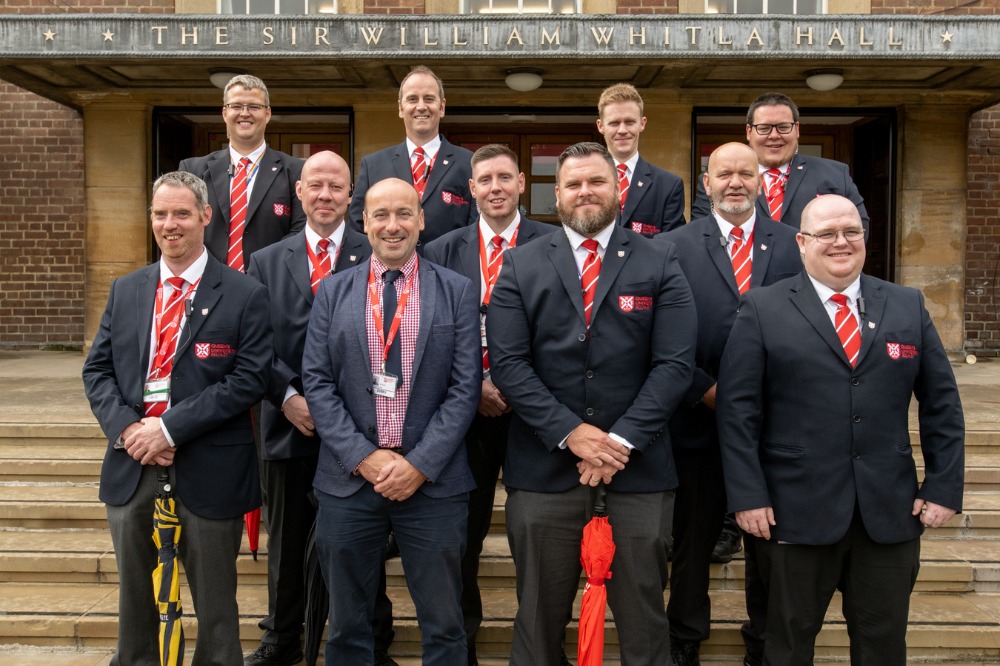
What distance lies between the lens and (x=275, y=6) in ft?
30.4

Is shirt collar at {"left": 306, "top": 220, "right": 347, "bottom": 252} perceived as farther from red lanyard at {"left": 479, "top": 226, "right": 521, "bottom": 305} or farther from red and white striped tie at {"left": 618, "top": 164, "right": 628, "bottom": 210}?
red and white striped tie at {"left": 618, "top": 164, "right": 628, "bottom": 210}

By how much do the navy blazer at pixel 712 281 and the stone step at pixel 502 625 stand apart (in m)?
1.04

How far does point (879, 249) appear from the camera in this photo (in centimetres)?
977

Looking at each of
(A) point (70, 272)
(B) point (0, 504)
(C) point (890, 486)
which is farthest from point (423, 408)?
(A) point (70, 272)

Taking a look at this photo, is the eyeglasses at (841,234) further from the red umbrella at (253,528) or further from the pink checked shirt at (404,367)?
the red umbrella at (253,528)

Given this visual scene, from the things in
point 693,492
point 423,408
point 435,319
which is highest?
point 435,319

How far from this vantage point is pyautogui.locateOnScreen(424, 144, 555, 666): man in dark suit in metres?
3.62

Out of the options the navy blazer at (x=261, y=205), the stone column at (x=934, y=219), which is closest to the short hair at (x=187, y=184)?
the navy blazer at (x=261, y=205)

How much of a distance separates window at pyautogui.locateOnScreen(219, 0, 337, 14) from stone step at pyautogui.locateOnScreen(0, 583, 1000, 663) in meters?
6.85

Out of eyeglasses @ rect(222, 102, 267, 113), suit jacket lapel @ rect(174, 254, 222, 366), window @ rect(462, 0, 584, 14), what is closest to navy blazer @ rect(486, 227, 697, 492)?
suit jacket lapel @ rect(174, 254, 222, 366)

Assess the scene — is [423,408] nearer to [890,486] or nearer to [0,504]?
[890,486]

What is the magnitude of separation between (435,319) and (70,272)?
8011 millimetres

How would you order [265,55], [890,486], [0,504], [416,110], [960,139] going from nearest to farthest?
[890,486]
[416,110]
[0,504]
[265,55]
[960,139]

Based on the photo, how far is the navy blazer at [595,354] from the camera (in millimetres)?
3041
